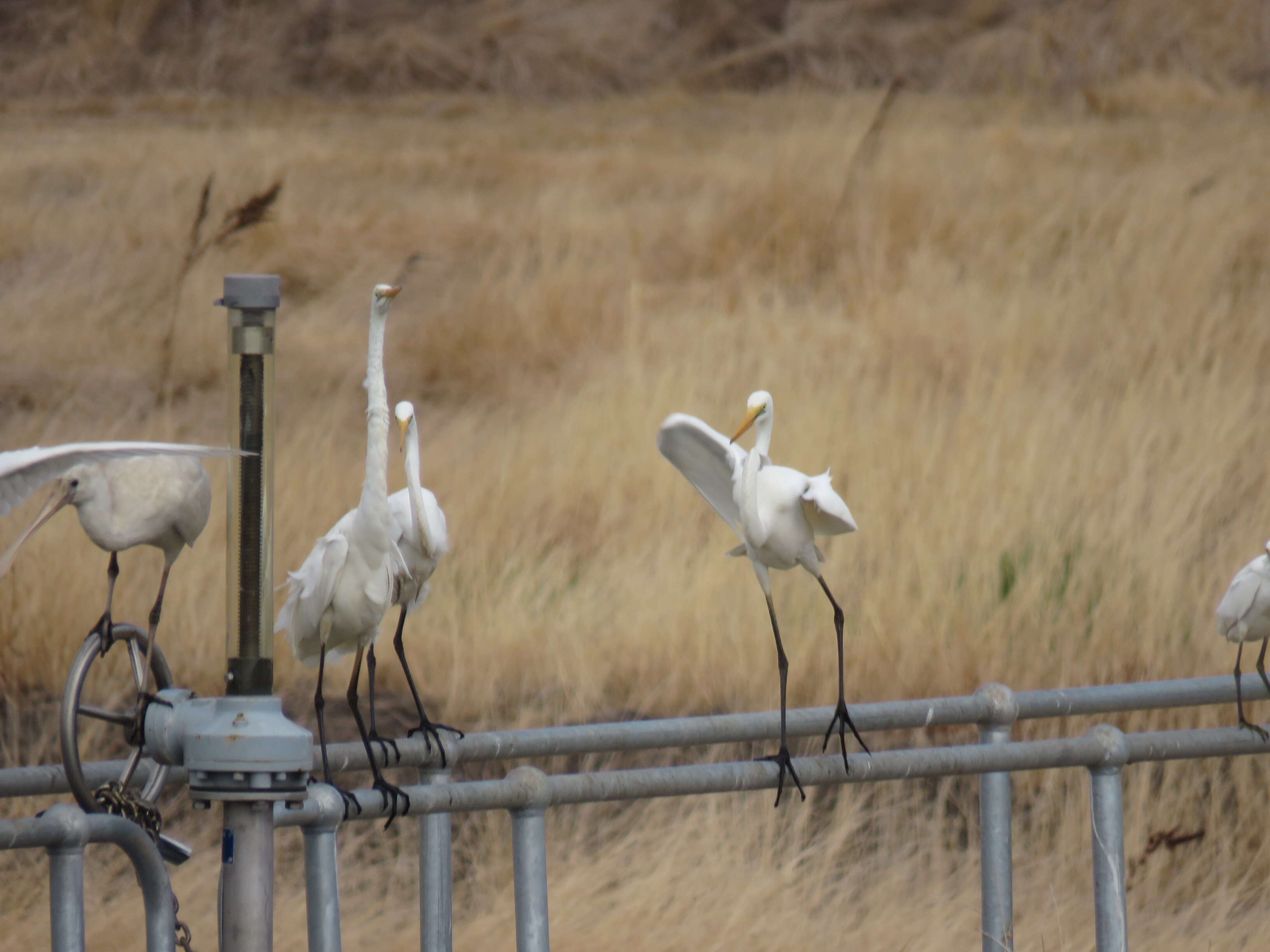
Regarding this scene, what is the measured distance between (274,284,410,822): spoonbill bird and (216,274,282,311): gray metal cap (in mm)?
857

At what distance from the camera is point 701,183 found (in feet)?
28.7

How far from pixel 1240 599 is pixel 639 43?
20.9 feet

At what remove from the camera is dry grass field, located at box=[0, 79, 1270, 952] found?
4.98 metres

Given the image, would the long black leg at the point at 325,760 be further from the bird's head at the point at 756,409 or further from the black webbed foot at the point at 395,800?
the bird's head at the point at 756,409

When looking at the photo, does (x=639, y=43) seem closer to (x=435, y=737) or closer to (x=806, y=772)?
(x=435, y=737)

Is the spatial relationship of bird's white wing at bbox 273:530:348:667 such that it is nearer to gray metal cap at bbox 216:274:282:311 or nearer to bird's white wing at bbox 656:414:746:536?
bird's white wing at bbox 656:414:746:536

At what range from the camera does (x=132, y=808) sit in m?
2.12

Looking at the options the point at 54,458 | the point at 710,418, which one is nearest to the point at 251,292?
the point at 54,458

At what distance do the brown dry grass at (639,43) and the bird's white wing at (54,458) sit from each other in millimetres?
7153

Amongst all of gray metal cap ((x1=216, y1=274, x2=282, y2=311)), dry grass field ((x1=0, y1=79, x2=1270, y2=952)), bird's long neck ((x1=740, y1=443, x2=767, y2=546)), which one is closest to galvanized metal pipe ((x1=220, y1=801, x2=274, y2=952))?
gray metal cap ((x1=216, y1=274, x2=282, y2=311))

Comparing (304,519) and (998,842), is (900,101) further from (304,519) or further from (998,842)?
(998,842)

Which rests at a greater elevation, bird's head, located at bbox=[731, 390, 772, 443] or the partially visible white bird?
bird's head, located at bbox=[731, 390, 772, 443]

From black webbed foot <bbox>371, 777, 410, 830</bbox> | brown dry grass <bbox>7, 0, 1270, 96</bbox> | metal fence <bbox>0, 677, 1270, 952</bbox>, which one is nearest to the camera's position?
metal fence <bbox>0, 677, 1270, 952</bbox>

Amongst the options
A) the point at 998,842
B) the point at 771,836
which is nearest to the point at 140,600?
the point at 771,836
